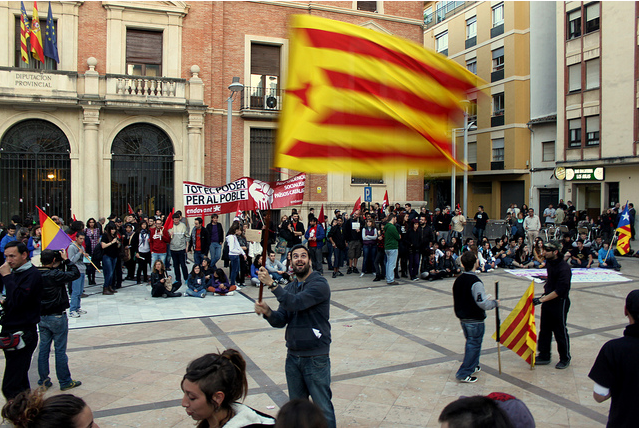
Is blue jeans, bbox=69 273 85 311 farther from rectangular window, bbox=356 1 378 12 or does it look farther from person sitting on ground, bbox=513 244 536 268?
rectangular window, bbox=356 1 378 12

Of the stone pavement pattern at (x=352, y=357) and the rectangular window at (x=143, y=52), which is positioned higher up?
the rectangular window at (x=143, y=52)

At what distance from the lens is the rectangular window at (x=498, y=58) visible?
36.0 meters

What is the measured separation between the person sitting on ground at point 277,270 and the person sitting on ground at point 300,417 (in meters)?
10.9

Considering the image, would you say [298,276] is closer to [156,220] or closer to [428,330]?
[428,330]

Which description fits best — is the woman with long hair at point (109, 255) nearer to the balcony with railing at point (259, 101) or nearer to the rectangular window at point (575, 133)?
the balcony with railing at point (259, 101)

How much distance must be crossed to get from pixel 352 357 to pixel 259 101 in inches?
761

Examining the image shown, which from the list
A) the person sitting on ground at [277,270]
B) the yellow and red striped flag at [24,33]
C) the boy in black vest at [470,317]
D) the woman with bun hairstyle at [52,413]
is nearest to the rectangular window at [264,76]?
the yellow and red striped flag at [24,33]

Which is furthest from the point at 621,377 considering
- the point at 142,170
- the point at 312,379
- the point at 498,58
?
the point at 498,58

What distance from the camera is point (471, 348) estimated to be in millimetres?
6043

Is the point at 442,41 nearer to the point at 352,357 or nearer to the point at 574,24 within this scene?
the point at 574,24

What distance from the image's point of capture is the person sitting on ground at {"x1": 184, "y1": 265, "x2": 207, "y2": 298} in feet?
37.9

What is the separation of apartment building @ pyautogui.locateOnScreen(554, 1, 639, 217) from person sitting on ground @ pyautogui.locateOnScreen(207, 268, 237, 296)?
23527 millimetres

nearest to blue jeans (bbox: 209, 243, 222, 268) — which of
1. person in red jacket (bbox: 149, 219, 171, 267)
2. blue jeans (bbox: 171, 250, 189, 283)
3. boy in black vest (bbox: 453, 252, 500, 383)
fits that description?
blue jeans (bbox: 171, 250, 189, 283)

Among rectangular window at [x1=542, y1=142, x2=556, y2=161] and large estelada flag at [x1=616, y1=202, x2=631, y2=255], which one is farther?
rectangular window at [x1=542, y1=142, x2=556, y2=161]
